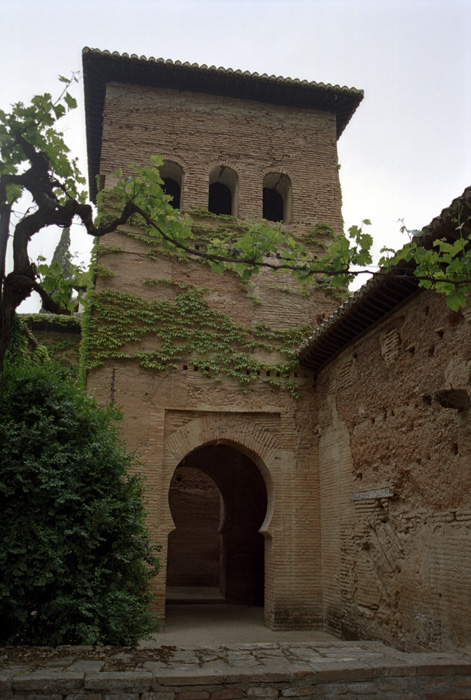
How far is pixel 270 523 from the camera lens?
1052 cm

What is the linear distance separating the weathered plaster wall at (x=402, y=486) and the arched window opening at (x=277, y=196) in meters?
4.88

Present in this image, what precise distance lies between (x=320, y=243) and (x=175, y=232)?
7.35 meters

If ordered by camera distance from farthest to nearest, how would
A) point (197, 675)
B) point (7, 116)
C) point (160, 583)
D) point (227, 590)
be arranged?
point (227, 590), point (160, 583), point (7, 116), point (197, 675)

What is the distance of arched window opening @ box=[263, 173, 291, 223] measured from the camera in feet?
43.0

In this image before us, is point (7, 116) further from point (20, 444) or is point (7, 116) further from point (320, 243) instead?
point (320, 243)

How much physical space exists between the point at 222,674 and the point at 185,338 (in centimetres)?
742

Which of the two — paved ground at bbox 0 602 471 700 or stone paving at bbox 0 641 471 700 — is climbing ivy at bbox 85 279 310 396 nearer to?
paved ground at bbox 0 602 471 700

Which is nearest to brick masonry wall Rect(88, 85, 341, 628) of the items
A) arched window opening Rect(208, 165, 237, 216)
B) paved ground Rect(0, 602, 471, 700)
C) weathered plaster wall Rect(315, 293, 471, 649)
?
arched window opening Rect(208, 165, 237, 216)

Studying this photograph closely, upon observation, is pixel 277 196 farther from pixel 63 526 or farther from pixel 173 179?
pixel 63 526

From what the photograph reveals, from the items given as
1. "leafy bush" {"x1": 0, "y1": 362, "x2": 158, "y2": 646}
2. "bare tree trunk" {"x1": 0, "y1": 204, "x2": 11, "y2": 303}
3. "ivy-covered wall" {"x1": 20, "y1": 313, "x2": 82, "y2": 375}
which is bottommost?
"leafy bush" {"x1": 0, "y1": 362, "x2": 158, "y2": 646}

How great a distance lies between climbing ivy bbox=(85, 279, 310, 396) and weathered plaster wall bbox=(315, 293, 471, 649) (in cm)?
170

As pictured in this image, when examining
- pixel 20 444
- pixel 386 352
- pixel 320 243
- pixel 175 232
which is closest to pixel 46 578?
pixel 20 444

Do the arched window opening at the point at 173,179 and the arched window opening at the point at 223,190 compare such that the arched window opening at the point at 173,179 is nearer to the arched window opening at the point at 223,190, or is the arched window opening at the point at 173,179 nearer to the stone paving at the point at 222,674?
the arched window opening at the point at 223,190

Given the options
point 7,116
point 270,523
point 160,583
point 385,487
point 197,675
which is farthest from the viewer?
point 270,523
